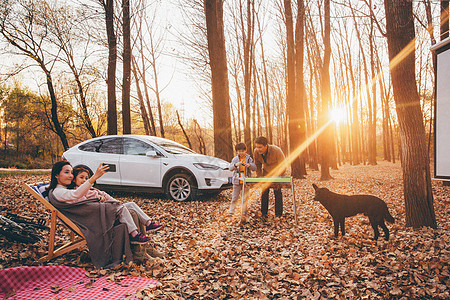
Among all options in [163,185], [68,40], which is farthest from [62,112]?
[163,185]

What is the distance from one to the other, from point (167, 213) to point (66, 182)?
343 centimetres

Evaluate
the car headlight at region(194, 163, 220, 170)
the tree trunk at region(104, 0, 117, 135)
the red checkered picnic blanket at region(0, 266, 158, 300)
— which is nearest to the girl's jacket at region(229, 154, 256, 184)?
the car headlight at region(194, 163, 220, 170)

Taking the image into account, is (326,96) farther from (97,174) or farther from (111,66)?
(97,174)

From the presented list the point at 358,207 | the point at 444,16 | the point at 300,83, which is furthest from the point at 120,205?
the point at 300,83

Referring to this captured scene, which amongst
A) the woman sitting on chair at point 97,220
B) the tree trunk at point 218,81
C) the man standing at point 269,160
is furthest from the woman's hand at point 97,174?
the tree trunk at point 218,81

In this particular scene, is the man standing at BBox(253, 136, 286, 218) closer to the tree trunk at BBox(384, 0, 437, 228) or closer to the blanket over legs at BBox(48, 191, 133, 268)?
the tree trunk at BBox(384, 0, 437, 228)

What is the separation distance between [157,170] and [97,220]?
4361 millimetres

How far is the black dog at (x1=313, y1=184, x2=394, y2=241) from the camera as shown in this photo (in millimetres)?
4668

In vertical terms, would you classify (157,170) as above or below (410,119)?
below

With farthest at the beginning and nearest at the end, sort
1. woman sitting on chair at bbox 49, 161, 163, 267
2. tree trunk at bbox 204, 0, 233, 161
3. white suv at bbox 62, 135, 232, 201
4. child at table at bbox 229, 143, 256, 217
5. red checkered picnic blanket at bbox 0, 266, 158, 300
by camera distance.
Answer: tree trunk at bbox 204, 0, 233, 161 → white suv at bbox 62, 135, 232, 201 → child at table at bbox 229, 143, 256, 217 → woman sitting on chair at bbox 49, 161, 163, 267 → red checkered picnic blanket at bbox 0, 266, 158, 300

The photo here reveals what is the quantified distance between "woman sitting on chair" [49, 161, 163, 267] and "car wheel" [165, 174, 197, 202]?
4182mm

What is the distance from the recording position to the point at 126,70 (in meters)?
14.2

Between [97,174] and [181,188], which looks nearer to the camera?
[97,174]

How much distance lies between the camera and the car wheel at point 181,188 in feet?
27.3
